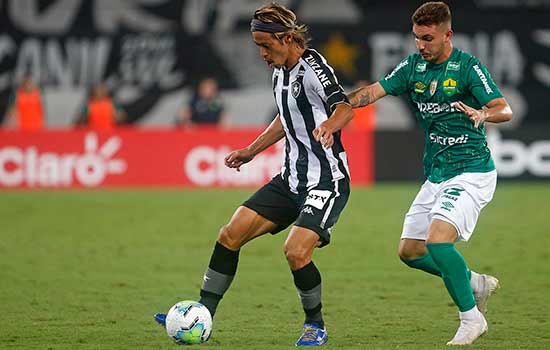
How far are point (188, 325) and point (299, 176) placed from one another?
48.3 inches

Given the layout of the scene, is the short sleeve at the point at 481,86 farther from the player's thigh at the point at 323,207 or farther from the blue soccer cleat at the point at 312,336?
the blue soccer cleat at the point at 312,336

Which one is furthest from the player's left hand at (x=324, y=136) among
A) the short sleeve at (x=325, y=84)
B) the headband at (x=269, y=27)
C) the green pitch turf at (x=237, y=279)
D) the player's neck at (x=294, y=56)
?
the green pitch turf at (x=237, y=279)

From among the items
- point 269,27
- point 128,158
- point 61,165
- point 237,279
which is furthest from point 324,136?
point 61,165

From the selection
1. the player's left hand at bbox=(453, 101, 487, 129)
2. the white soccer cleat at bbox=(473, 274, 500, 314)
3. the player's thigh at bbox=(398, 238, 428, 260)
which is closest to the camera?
the player's left hand at bbox=(453, 101, 487, 129)

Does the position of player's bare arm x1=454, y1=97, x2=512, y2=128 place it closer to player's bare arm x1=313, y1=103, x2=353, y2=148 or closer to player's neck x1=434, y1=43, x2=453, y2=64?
player's neck x1=434, y1=43, x2=453, y2=64

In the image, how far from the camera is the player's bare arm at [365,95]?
7605mm

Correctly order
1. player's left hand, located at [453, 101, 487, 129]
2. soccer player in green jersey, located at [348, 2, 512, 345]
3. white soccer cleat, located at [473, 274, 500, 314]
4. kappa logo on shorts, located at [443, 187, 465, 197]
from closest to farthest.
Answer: player's left hand, located at [453, 101, 487, 129] → soccer player in green jersey, located at [348, 2, 512, 345] → kappa logo on shorts, located at [443, 187, 465, 197] → white soccer cleat, located at [473, 274, 500, 314]

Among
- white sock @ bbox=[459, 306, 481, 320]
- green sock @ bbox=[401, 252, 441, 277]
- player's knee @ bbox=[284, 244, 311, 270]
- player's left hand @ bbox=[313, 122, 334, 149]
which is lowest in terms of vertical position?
white sock @ bbox=[459, 306, 481, 320]

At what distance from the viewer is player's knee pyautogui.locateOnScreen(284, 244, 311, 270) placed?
23.6ft

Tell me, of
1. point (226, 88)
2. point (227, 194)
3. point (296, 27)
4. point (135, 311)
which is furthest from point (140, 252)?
point (226, 88)

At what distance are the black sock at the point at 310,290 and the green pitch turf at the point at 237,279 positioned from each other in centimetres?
21

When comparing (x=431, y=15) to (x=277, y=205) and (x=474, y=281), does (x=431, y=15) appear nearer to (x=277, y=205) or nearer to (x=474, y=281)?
(x=277, y=205)

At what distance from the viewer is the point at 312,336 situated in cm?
720

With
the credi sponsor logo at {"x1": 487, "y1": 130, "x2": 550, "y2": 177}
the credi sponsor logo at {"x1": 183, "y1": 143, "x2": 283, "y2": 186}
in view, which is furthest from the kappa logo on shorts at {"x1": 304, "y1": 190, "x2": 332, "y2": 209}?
the credi sponsor logo at {"x1": 487, "y1": 130, "x2": 550, "y2": 177}
